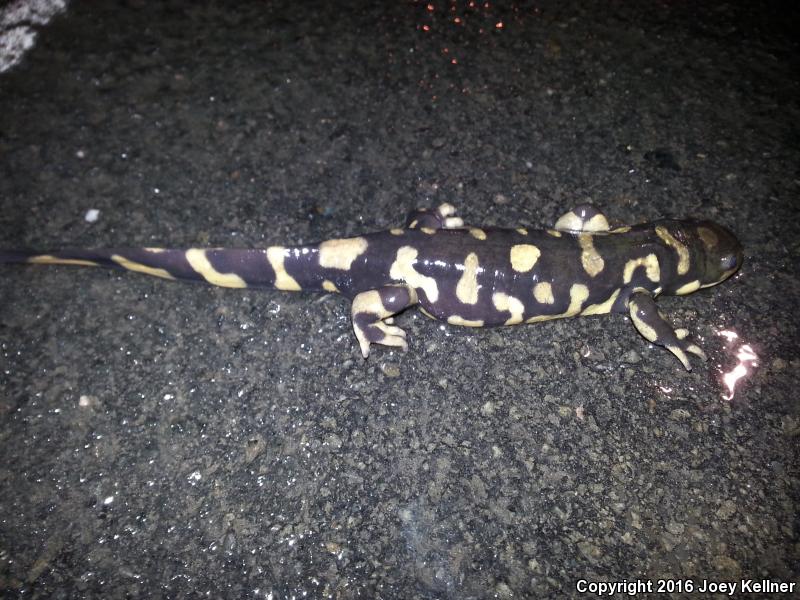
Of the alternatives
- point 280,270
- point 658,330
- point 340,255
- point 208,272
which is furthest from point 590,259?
point 208,272

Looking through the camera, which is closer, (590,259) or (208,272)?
(590,259)

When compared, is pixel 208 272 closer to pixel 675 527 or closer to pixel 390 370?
pixel 390 370

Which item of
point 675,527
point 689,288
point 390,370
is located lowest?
point 675,527

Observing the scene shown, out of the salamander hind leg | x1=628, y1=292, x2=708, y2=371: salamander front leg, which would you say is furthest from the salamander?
the salamander hind leg

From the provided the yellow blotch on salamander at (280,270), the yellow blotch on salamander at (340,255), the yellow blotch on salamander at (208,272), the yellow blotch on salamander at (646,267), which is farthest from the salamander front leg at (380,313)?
the yellow blotch on salamander at (646,267)

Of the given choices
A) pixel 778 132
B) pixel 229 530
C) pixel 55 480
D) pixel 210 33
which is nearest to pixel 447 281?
pixel 229 530

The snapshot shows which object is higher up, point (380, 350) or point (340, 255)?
point (340, 255)
